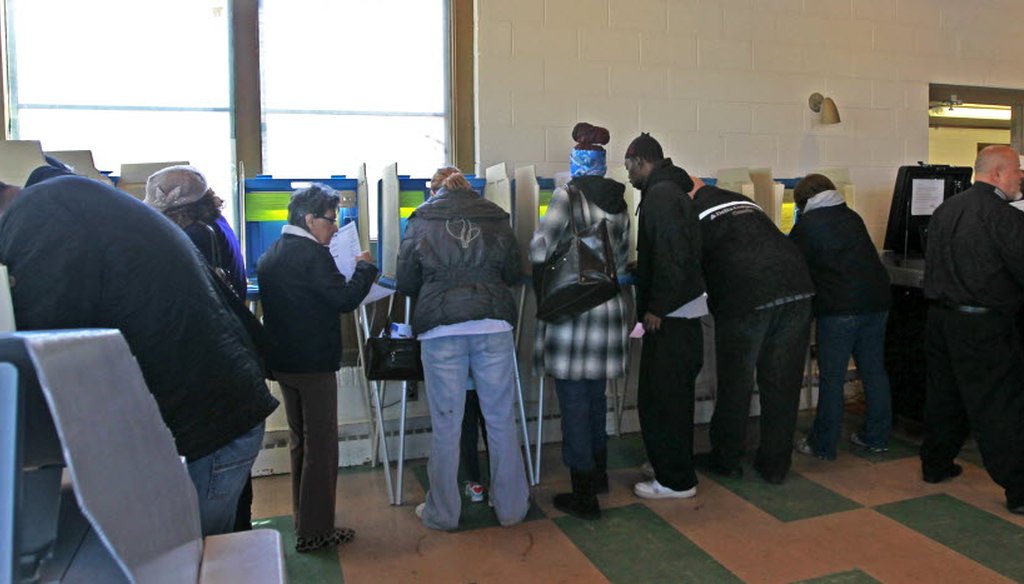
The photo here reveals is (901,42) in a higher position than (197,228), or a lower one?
higher

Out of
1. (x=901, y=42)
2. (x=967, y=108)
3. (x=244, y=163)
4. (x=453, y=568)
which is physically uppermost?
(x=901, y=42)

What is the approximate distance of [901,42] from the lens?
4.81 meters

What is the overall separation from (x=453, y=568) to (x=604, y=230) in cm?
127

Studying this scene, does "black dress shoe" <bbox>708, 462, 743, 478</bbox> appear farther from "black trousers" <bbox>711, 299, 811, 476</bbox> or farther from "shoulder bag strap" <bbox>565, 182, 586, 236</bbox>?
"shoulder bag strap" <bbox>565, 182, 586, 236</bbox>

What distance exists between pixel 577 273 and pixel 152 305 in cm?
164

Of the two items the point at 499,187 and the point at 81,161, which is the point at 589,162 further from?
the point at 81,161

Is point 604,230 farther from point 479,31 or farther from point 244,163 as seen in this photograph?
point 244,163

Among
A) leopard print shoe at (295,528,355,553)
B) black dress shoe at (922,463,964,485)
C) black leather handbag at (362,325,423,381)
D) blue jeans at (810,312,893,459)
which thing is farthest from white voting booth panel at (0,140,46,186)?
black dress shoe at (922,463,964,485)

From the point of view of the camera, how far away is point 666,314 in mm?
2865

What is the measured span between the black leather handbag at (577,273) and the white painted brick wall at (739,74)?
1.28 meters

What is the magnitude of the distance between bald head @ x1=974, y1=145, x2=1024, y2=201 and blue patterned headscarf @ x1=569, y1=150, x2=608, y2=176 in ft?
4.74

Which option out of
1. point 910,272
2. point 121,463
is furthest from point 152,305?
point 910,272

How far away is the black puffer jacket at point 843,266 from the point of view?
3426 mm

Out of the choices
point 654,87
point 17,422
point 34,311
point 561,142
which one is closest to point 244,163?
point 561,142
